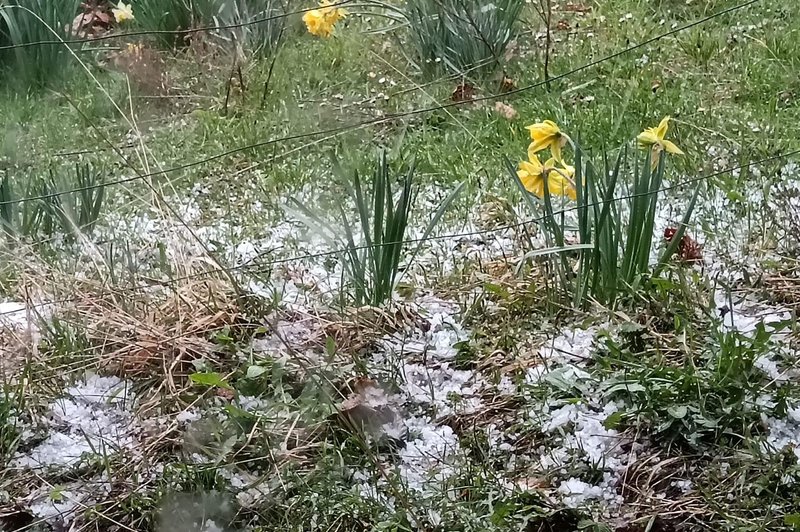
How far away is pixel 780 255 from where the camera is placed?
1.92m

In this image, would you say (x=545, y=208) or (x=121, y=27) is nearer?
(x=545, y=208)

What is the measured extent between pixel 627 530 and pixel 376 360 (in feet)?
2.03

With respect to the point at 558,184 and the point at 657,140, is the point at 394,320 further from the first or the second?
the point at 657,140

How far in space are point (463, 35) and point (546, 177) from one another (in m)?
1.22

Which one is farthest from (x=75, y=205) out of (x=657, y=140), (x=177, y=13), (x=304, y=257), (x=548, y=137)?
(x=657, y=140)

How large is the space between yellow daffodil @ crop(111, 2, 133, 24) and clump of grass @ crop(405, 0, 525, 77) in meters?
1.07

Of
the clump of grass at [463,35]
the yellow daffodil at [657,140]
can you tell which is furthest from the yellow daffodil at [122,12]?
the yellow daffodil at [657,140]

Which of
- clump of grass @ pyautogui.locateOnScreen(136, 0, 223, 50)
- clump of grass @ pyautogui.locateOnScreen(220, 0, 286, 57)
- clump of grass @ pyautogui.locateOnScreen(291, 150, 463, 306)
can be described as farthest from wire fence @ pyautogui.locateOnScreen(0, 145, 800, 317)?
clump of grass @ pyautogui.locateOnScreen(136, 0, 223, 50)

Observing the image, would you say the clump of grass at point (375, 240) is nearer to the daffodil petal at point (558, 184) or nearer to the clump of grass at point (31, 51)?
the daffodil petal at point (558, 184)

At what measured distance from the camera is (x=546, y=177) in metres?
1.84

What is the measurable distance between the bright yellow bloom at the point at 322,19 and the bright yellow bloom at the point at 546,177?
1221 millimetres

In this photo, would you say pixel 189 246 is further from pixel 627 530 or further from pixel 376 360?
pixel 627 530

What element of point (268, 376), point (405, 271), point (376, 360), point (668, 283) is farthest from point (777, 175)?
point (268, 376)

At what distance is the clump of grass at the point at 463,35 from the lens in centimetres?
291
